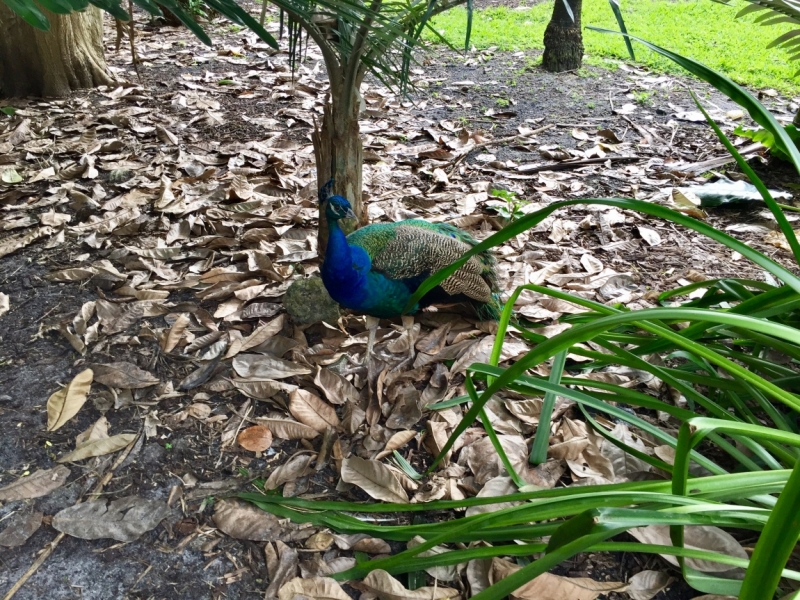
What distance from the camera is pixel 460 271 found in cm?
222

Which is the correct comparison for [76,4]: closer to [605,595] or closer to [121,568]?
[121,568]

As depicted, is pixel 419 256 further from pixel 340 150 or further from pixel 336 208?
pixel 340 150

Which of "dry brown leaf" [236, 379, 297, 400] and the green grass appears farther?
the green grass

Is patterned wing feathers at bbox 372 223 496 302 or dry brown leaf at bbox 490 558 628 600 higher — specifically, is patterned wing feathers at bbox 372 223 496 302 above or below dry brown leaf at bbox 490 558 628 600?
above

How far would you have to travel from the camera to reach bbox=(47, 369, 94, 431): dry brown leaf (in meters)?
1.83

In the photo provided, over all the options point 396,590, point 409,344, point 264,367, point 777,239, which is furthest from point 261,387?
point 777,239

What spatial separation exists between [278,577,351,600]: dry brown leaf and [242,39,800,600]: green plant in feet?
0.14

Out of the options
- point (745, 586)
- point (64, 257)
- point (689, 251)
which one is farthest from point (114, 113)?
point (745, 586)

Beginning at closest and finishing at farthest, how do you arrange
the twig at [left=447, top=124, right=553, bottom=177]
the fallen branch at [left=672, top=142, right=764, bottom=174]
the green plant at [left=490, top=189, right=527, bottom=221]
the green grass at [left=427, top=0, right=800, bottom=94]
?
the green plant at [left=490, top=189, right=527, bottom=221] → the fallen branch at [left=672, top=142, right=764, bottom=174] → the twig at [left=447, top=124, right=553, bottom=177] → the green grass at [left=427, top=0, right=800, bottom=94]

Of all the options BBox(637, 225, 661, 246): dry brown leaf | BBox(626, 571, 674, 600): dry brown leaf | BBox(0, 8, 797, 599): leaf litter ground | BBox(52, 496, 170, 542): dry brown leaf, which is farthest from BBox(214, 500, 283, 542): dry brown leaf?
BBox(637, 225, 661, 246): dry brown leaf

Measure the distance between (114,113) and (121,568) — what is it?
11.5 ft

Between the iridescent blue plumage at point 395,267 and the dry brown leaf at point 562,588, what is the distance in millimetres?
1055

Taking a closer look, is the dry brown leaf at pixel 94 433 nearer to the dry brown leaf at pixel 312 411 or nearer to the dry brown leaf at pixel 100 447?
the dry brown leaf at pixel 100 447

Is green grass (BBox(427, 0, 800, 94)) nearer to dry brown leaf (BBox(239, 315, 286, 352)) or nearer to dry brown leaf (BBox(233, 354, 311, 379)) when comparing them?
dry brown leaf (BBox(239, 315, 286, 352))
